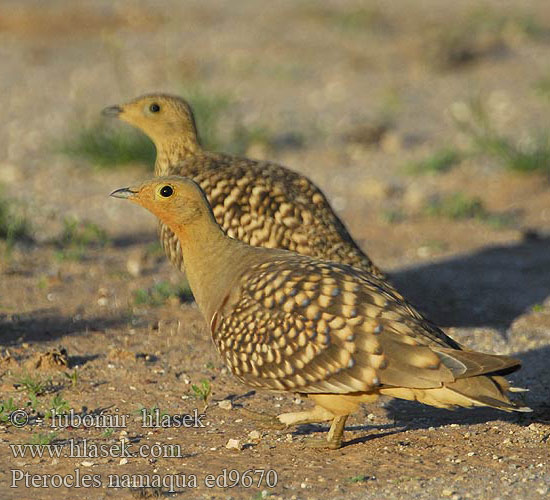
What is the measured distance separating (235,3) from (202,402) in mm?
13728

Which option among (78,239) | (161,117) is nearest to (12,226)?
(78,239)

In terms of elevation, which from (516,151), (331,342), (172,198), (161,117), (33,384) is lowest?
(33,384)

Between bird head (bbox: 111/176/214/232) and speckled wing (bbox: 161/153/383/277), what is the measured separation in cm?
74

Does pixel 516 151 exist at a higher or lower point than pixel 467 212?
higher

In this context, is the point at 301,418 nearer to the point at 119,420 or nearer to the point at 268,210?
the point at 119,420

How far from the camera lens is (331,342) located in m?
4.74

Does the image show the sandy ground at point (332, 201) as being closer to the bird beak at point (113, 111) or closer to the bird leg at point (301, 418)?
the bird leg at point (301, 418)

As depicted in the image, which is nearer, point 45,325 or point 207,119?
point 45,325

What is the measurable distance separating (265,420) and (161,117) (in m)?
Result: 2.77

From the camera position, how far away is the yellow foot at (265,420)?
5.17 m

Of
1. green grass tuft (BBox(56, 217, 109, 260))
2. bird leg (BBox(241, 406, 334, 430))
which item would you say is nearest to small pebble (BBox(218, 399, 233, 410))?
bird leg (BBox(241, 406, 334, 430))

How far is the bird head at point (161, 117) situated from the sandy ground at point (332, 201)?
39.7 inches

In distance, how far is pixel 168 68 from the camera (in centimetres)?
1384

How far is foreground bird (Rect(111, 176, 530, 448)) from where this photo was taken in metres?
4.57
